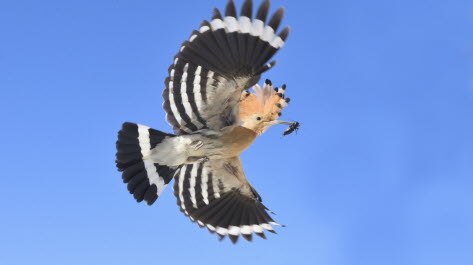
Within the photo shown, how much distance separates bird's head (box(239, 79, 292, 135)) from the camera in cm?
541

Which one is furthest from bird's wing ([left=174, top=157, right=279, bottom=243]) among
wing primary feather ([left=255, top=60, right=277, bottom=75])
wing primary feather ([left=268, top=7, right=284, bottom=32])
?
wing primary feather ([left=268, top=7, right=284, bottom=32])

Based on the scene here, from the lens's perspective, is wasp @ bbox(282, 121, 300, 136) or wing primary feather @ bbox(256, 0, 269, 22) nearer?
wing primary feather @ bbox(256, 0, 269, 22)

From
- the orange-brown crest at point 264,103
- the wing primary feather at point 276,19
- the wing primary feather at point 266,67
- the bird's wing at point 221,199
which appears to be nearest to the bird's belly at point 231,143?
the orange-brown crest at point 264,103

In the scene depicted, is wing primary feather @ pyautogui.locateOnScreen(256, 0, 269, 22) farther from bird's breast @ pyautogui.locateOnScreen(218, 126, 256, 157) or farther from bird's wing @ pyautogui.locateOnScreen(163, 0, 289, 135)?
bird's breast @ pyautogui.locateOnScreen(218, 126, 256, 157)

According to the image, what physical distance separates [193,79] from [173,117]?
429mm

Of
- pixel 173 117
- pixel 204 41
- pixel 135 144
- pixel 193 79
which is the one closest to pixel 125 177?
pixel 135 144

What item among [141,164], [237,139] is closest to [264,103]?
A: [237,139]

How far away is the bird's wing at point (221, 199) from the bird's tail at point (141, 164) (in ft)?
0.93

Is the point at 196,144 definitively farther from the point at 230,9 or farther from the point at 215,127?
the point at 230,9

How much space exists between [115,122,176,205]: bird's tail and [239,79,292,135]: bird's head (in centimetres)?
76

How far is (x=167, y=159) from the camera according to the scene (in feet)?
17.9

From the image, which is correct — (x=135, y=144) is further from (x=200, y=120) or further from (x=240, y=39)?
(x=240, y=39)

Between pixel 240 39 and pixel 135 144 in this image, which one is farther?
pixel 135 144

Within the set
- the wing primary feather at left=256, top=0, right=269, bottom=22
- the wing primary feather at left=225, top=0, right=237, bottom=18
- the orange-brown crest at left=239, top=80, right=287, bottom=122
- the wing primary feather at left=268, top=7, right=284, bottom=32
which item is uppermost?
the wing primary feather at left=225, top=0, right=237, bottom=18
